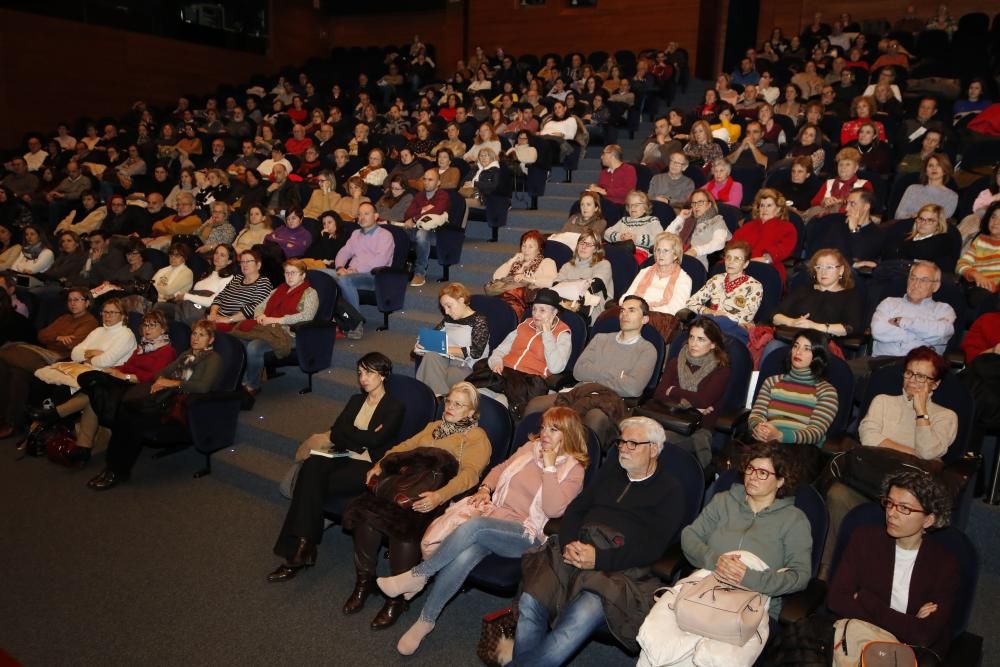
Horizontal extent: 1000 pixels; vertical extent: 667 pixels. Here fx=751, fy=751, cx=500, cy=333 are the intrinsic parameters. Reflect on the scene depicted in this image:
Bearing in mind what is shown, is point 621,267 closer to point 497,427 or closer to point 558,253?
point 558,253

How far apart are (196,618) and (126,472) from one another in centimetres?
158

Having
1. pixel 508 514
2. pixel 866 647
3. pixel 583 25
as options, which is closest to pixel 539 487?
pixel 508 514

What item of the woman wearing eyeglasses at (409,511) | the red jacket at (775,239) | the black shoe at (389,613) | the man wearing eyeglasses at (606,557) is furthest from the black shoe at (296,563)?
the red jacket at (775,239)

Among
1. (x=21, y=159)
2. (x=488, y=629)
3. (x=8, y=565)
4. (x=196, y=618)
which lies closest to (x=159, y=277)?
(x=8, y=565)

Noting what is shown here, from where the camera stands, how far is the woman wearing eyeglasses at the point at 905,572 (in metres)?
2.22

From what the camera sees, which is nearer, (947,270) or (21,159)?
(947,270)

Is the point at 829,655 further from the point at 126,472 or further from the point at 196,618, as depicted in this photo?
the point at 126,472

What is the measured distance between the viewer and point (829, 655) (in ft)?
7.26

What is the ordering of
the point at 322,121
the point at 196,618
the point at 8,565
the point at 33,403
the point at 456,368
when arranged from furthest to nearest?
the point at 322,121 < the point at 33,403 < the point at 456,368 < the point at 8,565 < the point at 196,618

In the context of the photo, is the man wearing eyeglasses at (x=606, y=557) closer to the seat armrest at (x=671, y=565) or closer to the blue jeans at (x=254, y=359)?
the seat armrest at (x=671, y=565)

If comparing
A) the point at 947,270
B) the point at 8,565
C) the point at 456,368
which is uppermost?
the point at 947,270

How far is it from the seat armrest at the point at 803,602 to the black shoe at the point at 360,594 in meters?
1.62

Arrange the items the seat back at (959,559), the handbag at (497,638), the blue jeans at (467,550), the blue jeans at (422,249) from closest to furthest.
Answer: the seat back at (959,559) < the handbag at (497,638) < the blue jeans at (467,550) < the blue jeans at (422,249)

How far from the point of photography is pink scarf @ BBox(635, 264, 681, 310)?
14.1 feet
